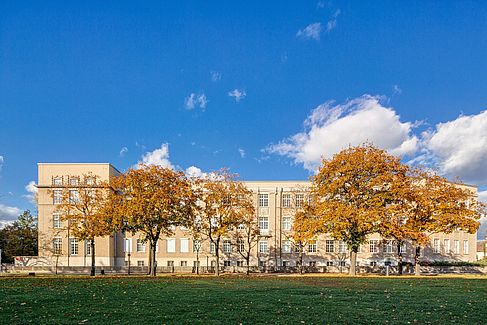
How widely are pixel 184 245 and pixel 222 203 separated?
20.2 metres

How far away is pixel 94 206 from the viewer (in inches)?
1903

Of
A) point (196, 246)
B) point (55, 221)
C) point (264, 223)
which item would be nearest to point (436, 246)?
point (264, 223)

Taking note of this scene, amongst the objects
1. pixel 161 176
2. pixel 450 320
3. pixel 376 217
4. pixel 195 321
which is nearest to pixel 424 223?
pixel 376 217

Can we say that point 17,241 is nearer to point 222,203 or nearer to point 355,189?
point 222,203

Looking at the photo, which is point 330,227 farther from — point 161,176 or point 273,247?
point 273,247

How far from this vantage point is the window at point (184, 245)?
64.4 metres

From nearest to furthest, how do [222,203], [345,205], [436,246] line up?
[345,205], [222,203], [436,246]

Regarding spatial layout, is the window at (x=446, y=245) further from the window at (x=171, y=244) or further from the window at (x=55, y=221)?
the window at (x=55, y=221)

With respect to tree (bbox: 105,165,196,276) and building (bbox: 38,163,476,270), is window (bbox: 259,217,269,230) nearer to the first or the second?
building (bbox: 38,163,476,270)

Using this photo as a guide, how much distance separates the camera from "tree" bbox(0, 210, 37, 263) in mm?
65000

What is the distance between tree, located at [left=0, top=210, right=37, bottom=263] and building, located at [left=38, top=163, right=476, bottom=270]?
22.4 feet

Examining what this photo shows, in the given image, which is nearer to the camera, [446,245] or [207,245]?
[207,245]

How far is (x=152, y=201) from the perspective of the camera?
38969 millimetres

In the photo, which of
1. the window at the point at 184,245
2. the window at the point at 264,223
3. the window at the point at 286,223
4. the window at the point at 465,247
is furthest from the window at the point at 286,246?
the window at the point at 465,247
